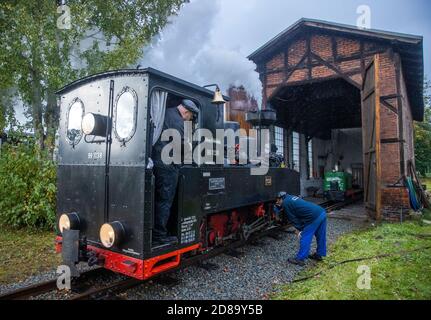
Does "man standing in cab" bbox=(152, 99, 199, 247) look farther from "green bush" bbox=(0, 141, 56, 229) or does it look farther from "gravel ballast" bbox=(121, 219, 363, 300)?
"green bush" bbox=(0, 141, 56, 229)

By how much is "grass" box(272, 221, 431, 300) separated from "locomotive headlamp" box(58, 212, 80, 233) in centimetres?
295

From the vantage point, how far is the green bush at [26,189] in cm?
725

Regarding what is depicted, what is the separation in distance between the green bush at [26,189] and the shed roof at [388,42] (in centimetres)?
892

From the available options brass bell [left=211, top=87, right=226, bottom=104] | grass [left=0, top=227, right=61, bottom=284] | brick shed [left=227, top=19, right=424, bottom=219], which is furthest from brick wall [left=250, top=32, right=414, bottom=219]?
grass [left=0, top=227, right=61, bottom=284]

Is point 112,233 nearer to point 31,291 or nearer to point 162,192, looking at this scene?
point 162,192

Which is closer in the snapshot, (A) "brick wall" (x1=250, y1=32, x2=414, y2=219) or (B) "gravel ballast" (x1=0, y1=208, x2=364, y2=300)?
(B) "gravel ballast" (x1=0, y1=208, x2=364, y2=300)

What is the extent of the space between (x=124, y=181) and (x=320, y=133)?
61.5 feet

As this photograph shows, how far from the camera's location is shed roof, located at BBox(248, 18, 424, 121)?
931 centimetres

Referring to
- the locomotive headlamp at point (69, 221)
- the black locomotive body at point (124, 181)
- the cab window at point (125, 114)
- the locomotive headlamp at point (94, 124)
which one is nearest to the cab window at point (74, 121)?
the black locomotive body at point (124, 181)
